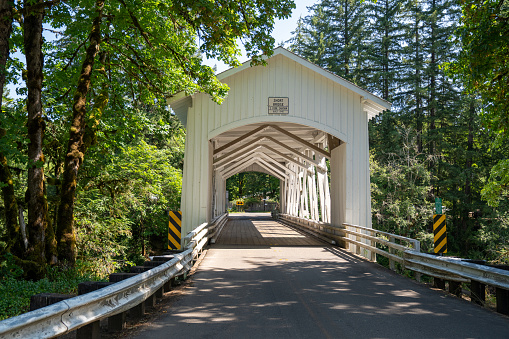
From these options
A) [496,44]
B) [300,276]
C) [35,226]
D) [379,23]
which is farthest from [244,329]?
[379,23]

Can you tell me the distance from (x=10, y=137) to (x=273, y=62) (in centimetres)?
775

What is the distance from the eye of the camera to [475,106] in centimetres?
2822

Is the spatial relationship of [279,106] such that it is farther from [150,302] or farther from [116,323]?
[116,323]

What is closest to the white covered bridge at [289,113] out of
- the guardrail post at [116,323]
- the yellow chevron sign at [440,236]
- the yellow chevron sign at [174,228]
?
the yellow chevron sign at [174,228]

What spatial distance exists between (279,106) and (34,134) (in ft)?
22.6

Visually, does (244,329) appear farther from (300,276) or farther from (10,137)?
(10,137)

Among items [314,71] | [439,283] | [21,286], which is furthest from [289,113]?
[21,286]

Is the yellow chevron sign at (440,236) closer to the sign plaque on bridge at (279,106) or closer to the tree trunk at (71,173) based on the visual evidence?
the sign plaque on bridge at (279,106)

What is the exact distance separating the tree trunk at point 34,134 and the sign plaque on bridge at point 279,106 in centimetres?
650

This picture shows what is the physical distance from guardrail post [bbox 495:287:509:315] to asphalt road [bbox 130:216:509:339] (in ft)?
0.42

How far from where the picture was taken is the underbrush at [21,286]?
512 cm

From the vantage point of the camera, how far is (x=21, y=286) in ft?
20.0

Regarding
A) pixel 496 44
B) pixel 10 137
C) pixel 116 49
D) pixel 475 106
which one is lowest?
pixel 10 137

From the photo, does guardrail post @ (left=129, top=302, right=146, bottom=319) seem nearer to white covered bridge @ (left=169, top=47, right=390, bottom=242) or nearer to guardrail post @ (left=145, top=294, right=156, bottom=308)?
guardrail post @ (left=145, top=294, right=156, bottom=308)
